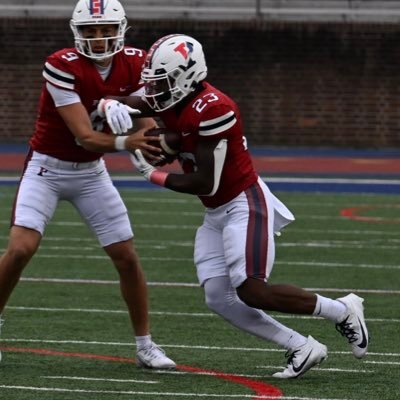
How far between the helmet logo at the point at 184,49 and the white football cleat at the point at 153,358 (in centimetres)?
148

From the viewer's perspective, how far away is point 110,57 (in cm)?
652

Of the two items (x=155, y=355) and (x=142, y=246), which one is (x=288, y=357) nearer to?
(x=155, y=355)

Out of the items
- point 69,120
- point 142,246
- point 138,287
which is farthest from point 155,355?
point 142,246

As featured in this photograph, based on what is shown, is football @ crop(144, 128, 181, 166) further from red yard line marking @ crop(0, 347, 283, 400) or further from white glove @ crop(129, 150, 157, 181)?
red yard line marking @ crop(0, 347, 283, 400)

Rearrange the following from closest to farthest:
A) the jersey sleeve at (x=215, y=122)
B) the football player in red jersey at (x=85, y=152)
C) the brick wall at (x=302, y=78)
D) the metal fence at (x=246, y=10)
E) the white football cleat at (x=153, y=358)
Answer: the jersey sleeve at (x=215, y=122), the football player in red jersey at (x=85, y=152), the white football cleat at (x=153, y=358), the brick wall at (x=302, y=78), the metal fence at (x=246, y=10)

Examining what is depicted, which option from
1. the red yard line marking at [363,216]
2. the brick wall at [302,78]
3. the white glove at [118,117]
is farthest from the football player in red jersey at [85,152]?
the brick wall at [302,78]

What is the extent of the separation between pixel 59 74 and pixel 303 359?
5.86 feet

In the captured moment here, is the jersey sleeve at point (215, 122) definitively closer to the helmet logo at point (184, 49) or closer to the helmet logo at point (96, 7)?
the helmet logo at point (184, 49)

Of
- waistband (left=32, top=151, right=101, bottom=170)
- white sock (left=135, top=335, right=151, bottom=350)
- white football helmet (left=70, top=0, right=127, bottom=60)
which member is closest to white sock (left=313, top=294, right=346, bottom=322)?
white sock (left=135, top=335, right=151, bottom=350)

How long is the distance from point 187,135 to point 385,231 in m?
6.82

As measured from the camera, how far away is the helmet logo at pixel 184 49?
614 cm

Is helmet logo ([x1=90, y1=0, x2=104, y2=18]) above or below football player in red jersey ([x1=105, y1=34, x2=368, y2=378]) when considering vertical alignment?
above

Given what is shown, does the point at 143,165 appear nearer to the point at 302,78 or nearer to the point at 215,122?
the point at 215,122

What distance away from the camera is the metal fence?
2362cm
